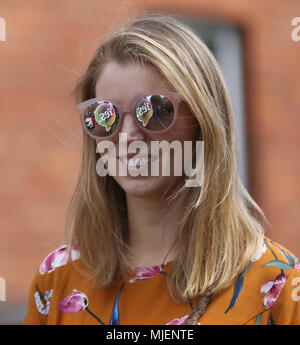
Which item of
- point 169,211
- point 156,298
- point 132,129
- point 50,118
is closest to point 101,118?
point 132,129

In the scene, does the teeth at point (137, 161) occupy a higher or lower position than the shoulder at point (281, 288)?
higher

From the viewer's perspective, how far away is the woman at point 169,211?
0.87 meters

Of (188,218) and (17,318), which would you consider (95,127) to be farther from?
(17,318)

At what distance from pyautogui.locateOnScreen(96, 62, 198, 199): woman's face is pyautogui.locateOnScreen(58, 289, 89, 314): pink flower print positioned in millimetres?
250

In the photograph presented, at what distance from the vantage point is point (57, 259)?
1.08 meters

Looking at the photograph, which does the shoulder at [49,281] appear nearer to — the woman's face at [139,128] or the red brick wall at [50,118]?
the woman's face at [139,128]

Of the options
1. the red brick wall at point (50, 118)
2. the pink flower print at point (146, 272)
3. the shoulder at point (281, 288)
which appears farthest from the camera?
the red brick wall at point (50, 118)

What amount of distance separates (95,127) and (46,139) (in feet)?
4.00

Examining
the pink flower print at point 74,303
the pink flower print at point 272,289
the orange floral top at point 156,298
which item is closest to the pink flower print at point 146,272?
the orange floral top at point 156,298

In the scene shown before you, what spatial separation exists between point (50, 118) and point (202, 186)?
0.94m

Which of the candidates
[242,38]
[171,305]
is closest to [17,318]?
[171,305]

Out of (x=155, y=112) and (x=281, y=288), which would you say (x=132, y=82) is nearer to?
(x=155, y=112)

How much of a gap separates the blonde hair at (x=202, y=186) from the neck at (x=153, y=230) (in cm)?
2

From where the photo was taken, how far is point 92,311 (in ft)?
3.13
